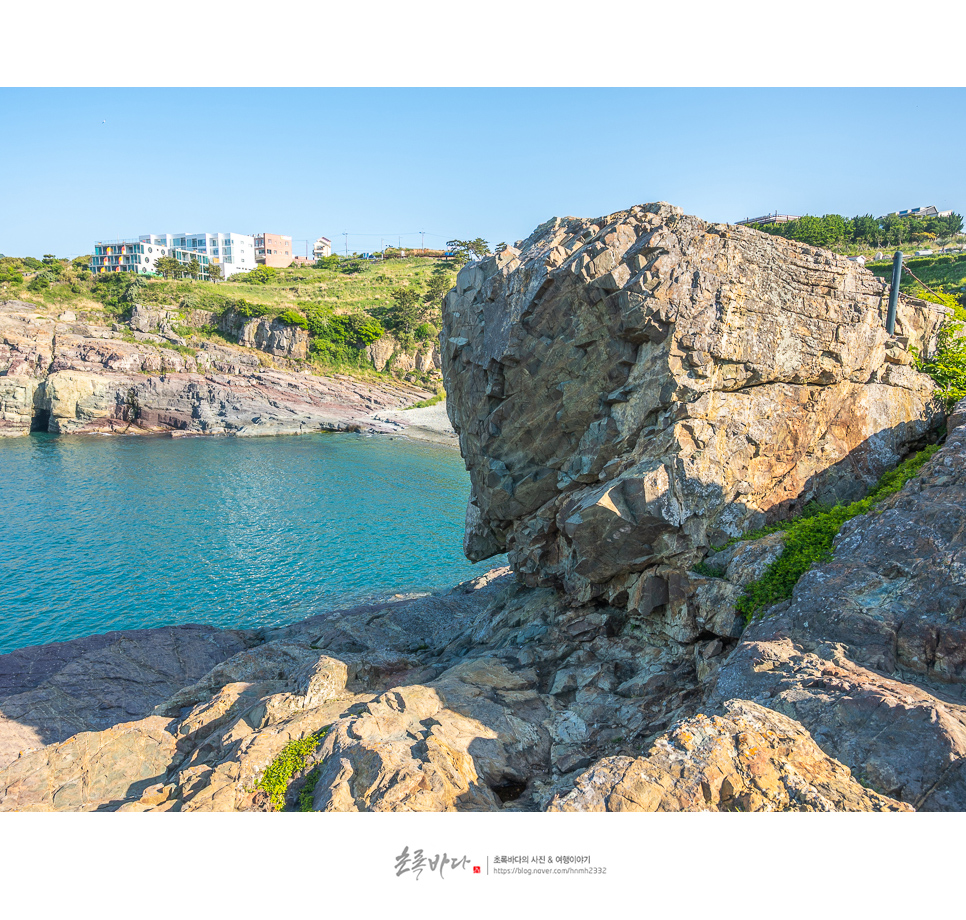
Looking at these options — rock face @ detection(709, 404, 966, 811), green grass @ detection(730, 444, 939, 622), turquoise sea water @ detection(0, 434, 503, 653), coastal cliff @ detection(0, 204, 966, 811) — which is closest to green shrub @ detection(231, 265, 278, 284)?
turquoise sea water @ detection(0, 434, 503, 653)

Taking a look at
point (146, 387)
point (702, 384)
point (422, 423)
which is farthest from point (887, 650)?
point (146, 387)

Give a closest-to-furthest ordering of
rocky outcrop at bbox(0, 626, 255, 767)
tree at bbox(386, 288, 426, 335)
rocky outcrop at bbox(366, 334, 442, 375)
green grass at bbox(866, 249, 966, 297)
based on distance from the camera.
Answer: rocky outcrop at bbox(0, 626, 255, 767) < green grass at bbox(866, 249, 966, 297) < rocky outcrop at bbox(366, 334, 442, 375) < tree at bbox(386, 288, 426, 335)

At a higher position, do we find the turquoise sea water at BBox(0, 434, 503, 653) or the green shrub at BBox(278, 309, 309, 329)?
the green shrub at BBox(278, 309, 309, 329)

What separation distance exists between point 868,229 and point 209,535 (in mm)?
88628

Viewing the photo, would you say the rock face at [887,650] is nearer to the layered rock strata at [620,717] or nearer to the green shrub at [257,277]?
the layered rock strata at [620,717]

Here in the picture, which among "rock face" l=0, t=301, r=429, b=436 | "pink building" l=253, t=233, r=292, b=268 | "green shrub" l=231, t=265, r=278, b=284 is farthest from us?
"pink building" l=253, t=233, r=292, b=268

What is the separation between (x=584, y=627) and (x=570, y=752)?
535cm

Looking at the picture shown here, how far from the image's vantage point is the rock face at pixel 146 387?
238 ft

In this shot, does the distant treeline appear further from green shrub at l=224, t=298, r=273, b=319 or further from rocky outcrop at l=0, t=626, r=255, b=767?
rocky outcrop at l=0, t=626, r=255, b=767

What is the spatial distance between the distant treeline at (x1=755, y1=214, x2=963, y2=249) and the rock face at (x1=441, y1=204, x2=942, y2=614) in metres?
65.9

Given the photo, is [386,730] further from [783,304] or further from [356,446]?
[356,446]

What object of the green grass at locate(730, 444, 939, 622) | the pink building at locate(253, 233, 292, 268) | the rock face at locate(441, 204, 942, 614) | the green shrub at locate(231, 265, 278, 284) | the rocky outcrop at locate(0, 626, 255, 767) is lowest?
the rocky outcrop at locate(0, 626, 255, 767)

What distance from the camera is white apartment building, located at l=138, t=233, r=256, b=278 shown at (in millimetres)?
152000
